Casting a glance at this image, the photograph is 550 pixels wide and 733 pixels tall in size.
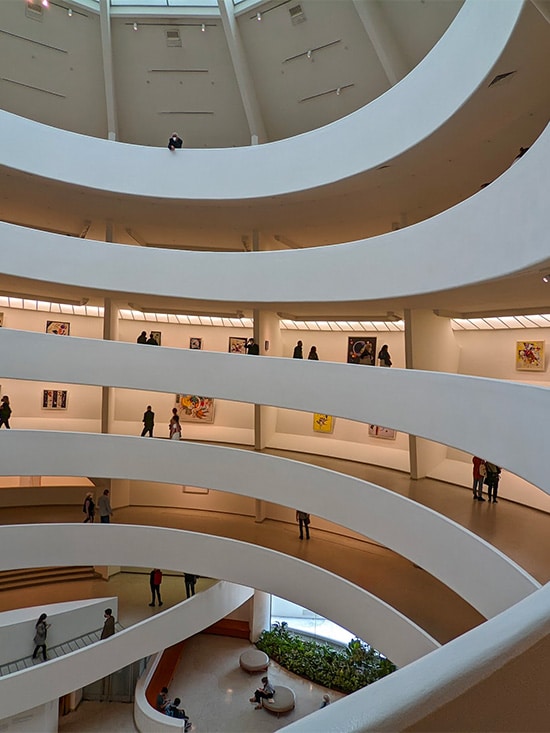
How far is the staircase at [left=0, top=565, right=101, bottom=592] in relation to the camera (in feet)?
58.6

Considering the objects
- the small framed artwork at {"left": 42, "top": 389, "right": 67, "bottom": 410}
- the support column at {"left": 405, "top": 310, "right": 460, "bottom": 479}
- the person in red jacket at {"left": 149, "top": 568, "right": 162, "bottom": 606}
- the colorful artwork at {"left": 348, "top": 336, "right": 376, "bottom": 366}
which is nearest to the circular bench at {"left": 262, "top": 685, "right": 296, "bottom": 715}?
the person in red jacket at {"left": 149, "top": 568, "right": 162, "bottom": 606}

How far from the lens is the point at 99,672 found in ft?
49.9

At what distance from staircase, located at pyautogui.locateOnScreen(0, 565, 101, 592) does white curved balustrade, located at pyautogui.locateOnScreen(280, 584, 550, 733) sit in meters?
20.5

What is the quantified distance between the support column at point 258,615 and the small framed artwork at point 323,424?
28.4 feet

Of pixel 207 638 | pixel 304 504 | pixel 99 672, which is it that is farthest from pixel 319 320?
pixel 207 638

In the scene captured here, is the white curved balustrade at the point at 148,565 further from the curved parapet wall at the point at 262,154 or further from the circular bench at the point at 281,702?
the curved parapet wall at the point at 262,154

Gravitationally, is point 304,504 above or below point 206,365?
below

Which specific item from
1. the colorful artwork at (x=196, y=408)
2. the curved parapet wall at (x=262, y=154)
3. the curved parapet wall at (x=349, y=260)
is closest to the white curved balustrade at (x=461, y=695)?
the curved parapet wall at (x=349, y=260)

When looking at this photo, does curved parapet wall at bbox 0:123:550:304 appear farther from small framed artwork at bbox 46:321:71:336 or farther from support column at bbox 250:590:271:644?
support column at bbox 250:590:271:644

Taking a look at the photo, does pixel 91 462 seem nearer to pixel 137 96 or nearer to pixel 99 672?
pixel 99 672

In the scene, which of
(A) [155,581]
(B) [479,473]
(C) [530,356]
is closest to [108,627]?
(A) [155,581]

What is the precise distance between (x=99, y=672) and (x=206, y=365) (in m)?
10.1

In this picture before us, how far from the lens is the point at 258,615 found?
76.1 feet

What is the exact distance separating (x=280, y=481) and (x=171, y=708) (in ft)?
32.6
